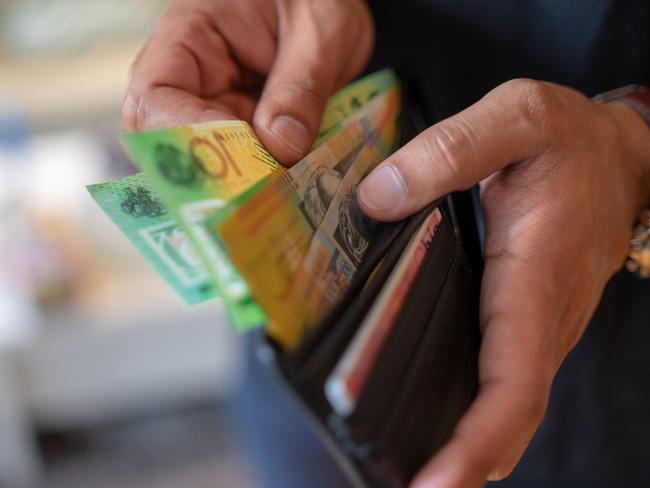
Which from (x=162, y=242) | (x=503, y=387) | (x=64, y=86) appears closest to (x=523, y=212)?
(x=503, y=387)

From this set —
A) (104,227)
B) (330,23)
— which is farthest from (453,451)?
(104,227)

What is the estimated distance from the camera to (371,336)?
348mm

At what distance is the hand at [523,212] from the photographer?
1.34 ft

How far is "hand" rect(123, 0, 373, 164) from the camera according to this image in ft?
1.78

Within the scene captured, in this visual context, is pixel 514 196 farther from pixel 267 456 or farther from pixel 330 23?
pixel 267 456

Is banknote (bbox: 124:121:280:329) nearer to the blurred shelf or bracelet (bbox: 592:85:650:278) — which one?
bracelet (bbox: 592:85:650:278)

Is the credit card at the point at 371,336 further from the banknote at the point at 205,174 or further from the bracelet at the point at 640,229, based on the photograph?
the bracelet at the point at 640,229

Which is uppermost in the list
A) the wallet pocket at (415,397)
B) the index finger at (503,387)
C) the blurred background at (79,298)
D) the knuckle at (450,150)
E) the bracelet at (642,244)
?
the knuckle at (450,150)

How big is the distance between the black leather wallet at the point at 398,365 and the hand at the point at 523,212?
1 centimetres

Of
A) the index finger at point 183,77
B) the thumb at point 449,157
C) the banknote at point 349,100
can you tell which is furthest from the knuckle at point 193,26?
the thumb at point 449,157

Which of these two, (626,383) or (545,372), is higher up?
(545,372)

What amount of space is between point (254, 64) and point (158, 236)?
0.27 metres

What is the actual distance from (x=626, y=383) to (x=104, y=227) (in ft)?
4.27

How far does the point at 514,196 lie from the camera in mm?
511
